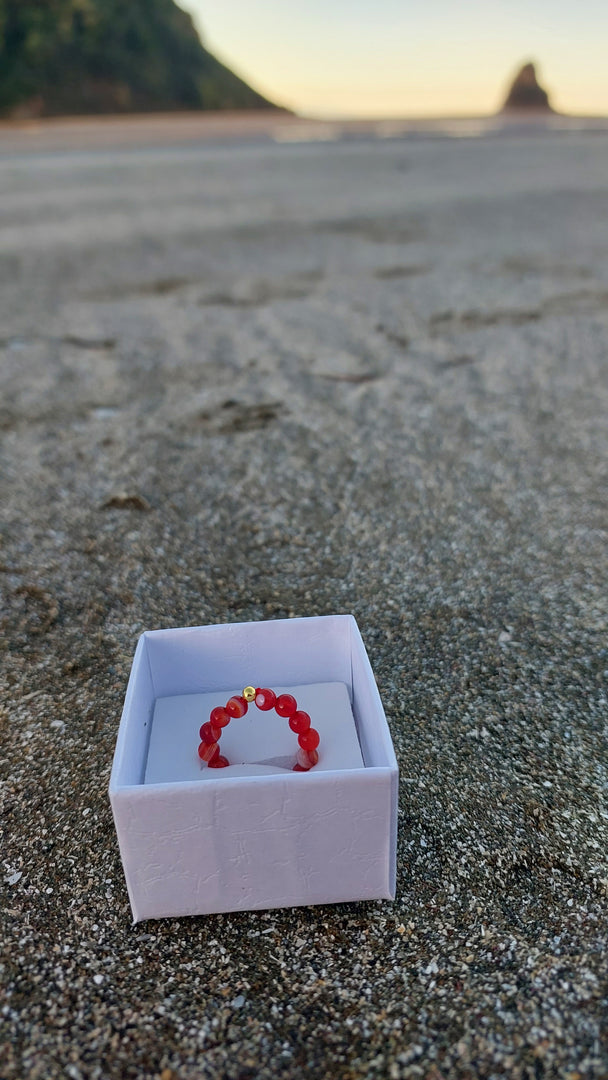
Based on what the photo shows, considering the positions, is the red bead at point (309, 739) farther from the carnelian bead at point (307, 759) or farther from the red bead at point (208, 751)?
the red bead at point (208, 751)

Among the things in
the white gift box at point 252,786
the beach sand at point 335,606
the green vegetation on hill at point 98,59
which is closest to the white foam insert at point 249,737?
the white gift box at point 252,786

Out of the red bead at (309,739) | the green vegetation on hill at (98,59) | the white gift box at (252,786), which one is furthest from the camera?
the green vegetation on hill at (98,59)

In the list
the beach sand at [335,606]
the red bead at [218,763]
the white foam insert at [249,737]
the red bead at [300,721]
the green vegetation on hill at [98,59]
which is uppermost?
the green vegetation on hill at [98,59]

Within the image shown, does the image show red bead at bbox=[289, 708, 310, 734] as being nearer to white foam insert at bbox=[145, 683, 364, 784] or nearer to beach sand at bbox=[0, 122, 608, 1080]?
white foam insert at bbox=[145, 683, 364, 784]

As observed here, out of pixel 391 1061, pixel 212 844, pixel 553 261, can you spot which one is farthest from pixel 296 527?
pixel 553 261

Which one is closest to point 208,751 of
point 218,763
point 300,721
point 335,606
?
point 218,763

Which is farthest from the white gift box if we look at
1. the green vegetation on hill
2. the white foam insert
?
the green vegetation on hill
